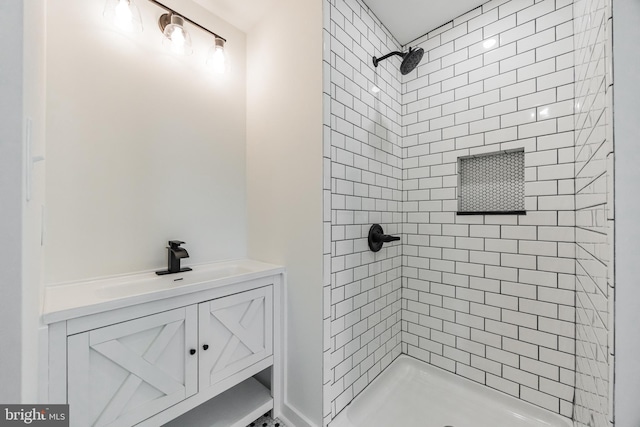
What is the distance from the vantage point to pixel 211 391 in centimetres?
110

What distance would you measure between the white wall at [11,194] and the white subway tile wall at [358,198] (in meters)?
0.97

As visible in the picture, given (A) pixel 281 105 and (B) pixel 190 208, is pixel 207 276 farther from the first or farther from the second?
(A) pixel 281 105

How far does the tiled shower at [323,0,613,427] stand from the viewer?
47.4 inches

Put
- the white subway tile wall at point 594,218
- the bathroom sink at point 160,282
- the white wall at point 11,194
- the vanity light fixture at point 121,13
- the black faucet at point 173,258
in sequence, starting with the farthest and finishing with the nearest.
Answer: the black faucet at point 173,258, the vanity light fixture at point 121,13, the bathroom sink at point 160,282, the white subway tile wall at point 594,218, the white wall at point 11,194

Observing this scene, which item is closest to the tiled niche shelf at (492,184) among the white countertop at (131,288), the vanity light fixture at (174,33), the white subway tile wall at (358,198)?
the white subway tile wall at (358,198)

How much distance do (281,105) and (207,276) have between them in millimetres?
1086

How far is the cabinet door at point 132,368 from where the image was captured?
0.80 m

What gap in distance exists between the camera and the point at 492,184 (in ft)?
4.80

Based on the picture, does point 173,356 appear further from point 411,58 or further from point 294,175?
point 411,58

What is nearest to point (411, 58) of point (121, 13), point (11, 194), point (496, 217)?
point (496, 217)

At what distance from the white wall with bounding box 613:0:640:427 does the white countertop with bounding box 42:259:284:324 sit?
1.23 meters

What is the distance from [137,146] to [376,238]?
4.67ft

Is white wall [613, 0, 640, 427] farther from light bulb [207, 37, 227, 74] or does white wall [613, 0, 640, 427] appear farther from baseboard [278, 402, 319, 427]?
light bulb [207, 37, 227, 74]

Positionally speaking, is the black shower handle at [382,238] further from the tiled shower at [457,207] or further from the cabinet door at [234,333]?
the cabinet door at [234,333]
